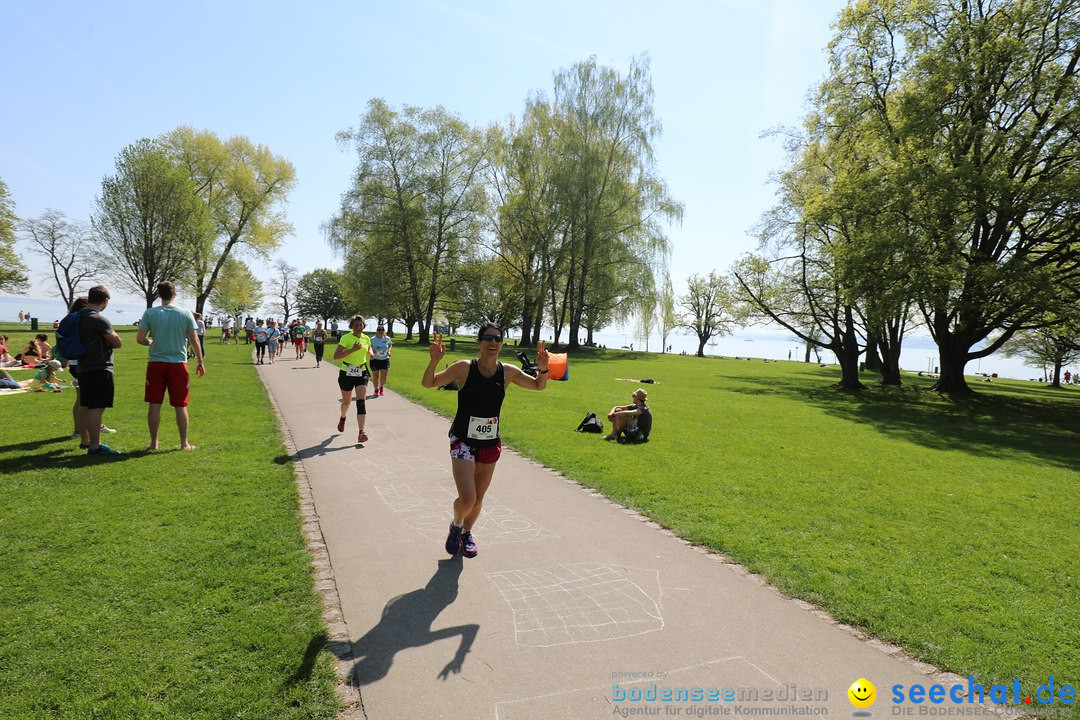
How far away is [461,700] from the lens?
2.93 metres

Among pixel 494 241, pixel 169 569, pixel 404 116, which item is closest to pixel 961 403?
pixel 169 569

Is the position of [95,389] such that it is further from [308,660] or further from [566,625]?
[566,625]

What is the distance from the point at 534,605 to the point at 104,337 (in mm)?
7287

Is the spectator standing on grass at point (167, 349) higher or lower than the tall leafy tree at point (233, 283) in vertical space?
lower

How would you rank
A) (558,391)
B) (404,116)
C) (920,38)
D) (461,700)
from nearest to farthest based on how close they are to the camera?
1. (461,700)
2. (558,391)
3. (920,38)
4. (404,116)

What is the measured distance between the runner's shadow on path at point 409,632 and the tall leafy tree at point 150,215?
1570 inches

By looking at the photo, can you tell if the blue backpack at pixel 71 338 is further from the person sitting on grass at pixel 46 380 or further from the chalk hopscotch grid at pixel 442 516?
the person sitting on grass at pixel 46 380

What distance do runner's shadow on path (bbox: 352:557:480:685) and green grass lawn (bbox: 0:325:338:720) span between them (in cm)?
23

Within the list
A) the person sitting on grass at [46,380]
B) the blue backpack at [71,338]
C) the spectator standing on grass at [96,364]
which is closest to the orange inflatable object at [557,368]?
the spectator standing on grass at [96,364]

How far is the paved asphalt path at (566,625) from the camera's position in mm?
3039

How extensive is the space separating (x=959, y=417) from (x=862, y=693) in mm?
19814

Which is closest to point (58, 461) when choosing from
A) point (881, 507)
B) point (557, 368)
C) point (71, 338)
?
point (71, 338)

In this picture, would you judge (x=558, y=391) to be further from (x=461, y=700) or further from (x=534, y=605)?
(x=461, y=700)

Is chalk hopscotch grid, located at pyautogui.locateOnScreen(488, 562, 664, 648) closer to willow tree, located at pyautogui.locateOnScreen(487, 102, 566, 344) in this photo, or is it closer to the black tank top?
the black tank top
